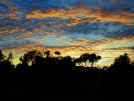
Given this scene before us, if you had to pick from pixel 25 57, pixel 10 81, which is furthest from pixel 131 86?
pixel 25 57

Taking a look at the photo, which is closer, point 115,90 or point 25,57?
point 115,90

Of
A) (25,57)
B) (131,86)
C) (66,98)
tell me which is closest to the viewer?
(66,98)

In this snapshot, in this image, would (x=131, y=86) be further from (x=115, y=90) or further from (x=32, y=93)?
(x=32, y=93)

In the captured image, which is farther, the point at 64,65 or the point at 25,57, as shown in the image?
the point at 25,57

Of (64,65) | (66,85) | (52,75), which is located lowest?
(66,85)

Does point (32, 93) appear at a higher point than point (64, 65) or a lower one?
lower

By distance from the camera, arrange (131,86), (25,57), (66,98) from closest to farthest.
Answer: (66,98)
(131,86)
(25,57)

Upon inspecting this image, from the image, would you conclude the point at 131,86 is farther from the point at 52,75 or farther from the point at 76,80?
the point at 52,75

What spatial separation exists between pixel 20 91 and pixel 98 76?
35.5 feet

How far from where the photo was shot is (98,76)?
22469 mm

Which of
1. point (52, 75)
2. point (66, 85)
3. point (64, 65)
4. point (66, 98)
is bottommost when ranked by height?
point (66, 98)

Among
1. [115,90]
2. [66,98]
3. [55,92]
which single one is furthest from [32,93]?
[115,90]

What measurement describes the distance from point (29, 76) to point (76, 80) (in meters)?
6.46

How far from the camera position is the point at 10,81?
21703 millimetres
